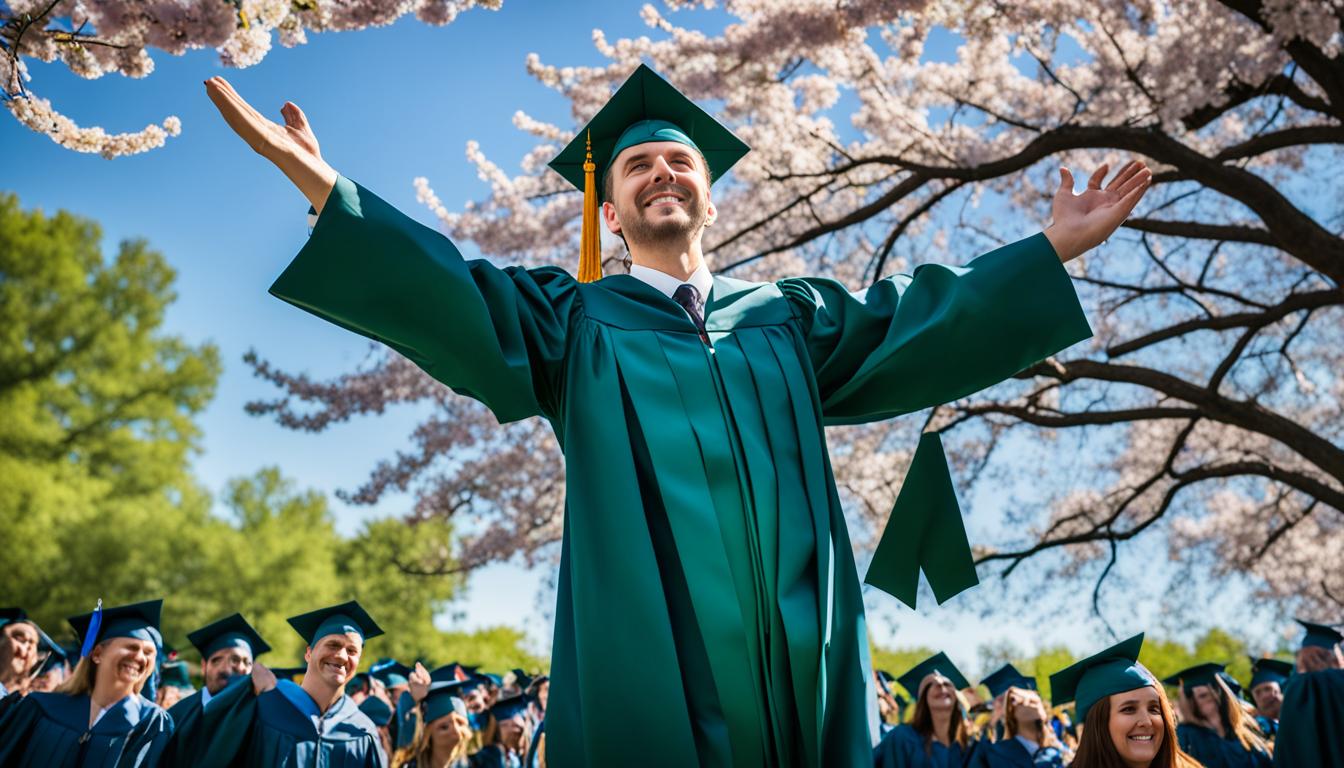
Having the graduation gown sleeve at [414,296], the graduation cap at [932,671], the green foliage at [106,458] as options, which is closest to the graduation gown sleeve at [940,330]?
the graduation gown sleeve at [414,296]

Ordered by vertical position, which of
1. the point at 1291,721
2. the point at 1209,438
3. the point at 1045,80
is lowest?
the point at 1291,721

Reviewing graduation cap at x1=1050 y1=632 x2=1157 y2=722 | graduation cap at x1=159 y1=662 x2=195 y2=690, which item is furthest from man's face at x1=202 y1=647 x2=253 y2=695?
graduation cap at x1=1050 y1=632 x2=1157 y2=722

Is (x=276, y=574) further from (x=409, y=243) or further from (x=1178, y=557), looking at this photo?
(x=409, y=243)

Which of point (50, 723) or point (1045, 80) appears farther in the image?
point (1045, 80)

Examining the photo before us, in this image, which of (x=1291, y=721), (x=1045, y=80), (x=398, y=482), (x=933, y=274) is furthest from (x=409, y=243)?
(x=398, y=482)

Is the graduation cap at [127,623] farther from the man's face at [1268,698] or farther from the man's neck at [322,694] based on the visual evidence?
the man's face at [1268,698]

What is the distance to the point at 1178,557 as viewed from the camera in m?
16.1

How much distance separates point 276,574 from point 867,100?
22.2m

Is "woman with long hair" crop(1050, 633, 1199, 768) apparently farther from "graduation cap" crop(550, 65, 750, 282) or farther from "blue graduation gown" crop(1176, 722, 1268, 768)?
"blue graduation gown" crop(1176, 722, 1268, 768)

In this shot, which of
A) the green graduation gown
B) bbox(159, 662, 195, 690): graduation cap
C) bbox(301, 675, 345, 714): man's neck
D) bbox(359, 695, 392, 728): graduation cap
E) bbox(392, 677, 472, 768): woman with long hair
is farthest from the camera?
bbox(159, 662, 195, 690): graduation cap

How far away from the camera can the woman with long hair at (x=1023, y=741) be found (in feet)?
21.8

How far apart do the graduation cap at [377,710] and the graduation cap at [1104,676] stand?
18.6ft

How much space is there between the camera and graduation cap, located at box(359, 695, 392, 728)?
846 centimetres

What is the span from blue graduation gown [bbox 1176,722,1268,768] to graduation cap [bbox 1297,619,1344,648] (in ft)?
2.78
